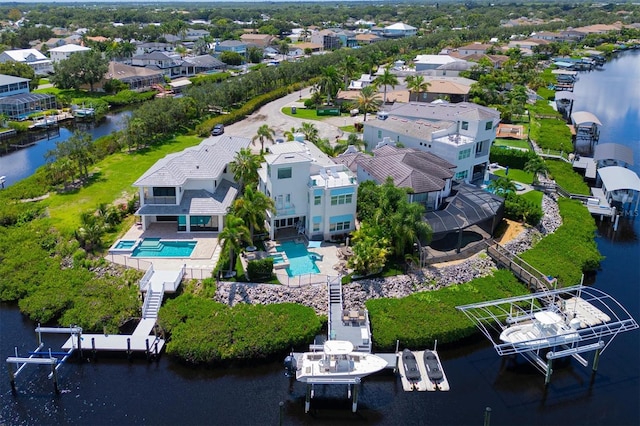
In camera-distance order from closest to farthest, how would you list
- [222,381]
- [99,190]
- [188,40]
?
1. [222,381]
2. [99,190]
3. [188,40]

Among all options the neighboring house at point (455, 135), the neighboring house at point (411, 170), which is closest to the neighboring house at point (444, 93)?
the neighboring house at point (455, 135)

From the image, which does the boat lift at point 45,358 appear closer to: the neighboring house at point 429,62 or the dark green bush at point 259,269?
the dark green bush at point 259,269

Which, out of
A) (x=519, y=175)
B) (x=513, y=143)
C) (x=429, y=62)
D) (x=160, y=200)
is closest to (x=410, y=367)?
(x=160, y=200)

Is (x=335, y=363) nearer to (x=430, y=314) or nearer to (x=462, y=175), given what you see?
(x=430, y=314)

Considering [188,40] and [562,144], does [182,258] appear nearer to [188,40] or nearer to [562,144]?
[562,144]

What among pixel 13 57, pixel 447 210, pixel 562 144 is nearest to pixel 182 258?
pixel 447 210
